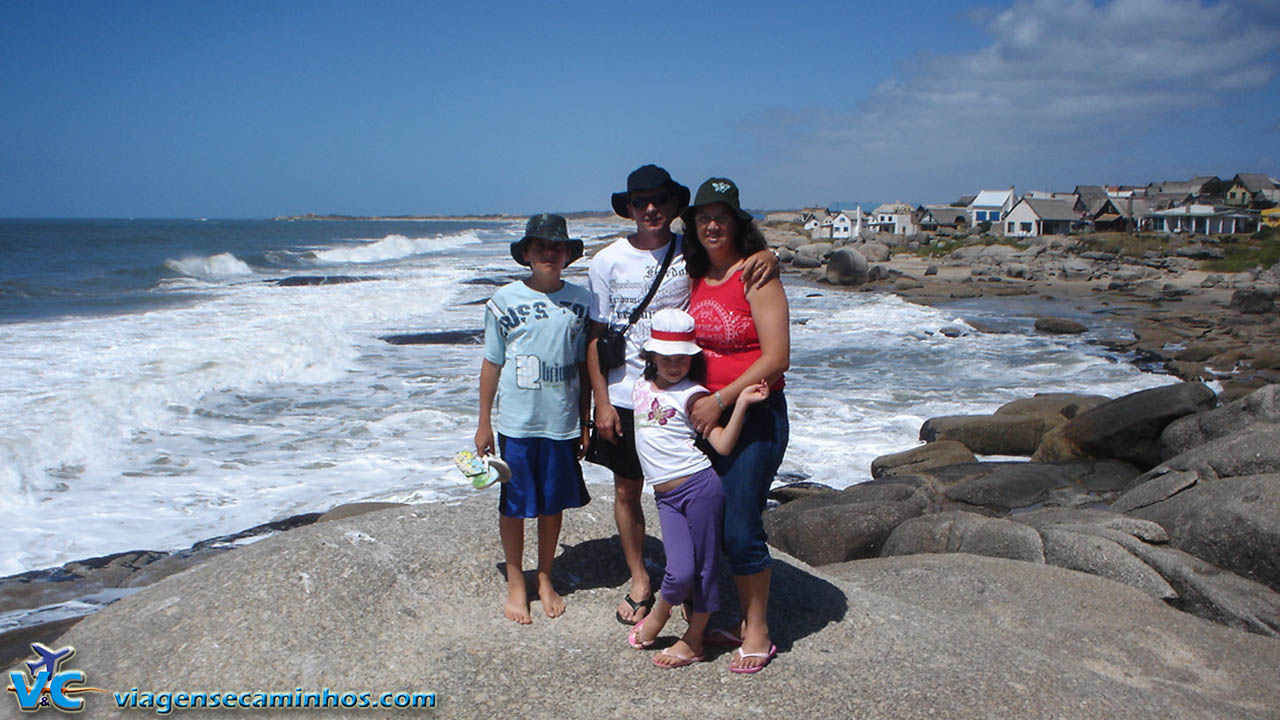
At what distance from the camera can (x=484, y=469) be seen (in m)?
4.03

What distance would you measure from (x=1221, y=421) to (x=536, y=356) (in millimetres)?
8084

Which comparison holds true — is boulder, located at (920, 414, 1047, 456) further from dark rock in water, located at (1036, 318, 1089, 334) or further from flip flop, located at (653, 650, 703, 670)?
dark rock in water, located at (1036, 318, 1089, 334)

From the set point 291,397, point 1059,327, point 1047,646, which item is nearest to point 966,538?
point 1047,646

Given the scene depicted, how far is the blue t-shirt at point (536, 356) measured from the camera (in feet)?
13.2

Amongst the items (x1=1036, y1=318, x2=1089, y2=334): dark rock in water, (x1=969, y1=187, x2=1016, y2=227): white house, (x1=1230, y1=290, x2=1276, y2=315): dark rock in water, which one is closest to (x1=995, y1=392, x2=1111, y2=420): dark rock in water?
(x1=1036, y1=318, x2=1089, y2=334): dark rock in water

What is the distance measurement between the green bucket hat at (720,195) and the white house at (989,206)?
86.4m

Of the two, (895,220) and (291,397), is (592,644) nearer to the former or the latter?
(291,397)

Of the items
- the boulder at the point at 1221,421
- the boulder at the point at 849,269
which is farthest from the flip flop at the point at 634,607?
the boulder at the point at 849,269

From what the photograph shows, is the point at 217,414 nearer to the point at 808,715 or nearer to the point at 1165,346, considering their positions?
the point at 808,715

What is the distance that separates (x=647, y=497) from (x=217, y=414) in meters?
7.79

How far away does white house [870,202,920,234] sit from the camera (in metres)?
79.9

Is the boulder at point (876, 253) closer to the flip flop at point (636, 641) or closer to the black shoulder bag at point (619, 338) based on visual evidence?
the black shoulder bag at point (619, 338)

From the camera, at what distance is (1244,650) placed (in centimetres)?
459

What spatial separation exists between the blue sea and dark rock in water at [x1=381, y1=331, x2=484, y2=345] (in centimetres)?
42
